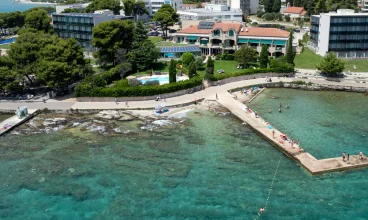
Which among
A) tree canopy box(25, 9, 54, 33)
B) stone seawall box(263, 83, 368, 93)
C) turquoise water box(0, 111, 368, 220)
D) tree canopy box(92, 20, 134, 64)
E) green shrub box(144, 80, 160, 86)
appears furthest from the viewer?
tree canopy box(25, 9, 54, 33)

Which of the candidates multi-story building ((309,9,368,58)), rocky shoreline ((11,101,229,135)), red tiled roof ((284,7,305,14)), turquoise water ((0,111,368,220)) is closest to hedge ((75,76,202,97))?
rocky shoreline ((11,101,229,135))

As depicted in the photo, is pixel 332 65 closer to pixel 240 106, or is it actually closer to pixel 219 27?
pixel 240 106

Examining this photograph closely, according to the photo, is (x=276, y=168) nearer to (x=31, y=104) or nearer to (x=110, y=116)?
(x=110, y=116)

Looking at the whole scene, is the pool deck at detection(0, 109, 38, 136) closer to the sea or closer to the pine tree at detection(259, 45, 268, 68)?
the sea

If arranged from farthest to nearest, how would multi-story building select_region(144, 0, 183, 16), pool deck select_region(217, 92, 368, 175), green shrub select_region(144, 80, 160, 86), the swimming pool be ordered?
multi-story building select_region(144, 0, 183, 16) → the swimming pool → green shrub select_region(144, 80, 160, 86) → pool deck select_region(217, 92, 368, 175)

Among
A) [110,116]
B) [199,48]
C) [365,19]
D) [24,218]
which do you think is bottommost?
[24,218]

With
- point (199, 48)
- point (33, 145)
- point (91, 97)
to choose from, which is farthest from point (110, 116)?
point (199, 48)

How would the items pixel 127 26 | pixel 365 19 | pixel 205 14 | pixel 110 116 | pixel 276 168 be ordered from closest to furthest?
1. pixel 276 168
2. pixel 110 116
3. pixel 127 26
4. pixel 365 19
5. pixel 205 14

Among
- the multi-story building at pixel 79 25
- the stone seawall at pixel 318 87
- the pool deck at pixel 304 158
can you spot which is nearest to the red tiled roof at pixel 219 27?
the multi-story building at pixel 79 25
